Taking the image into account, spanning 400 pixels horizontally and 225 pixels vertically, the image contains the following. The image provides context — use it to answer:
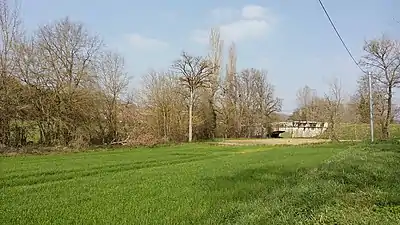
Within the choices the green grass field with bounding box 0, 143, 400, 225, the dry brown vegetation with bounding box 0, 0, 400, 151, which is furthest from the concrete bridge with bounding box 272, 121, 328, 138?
the green grass field with bounding box 0, 143, 400, 225

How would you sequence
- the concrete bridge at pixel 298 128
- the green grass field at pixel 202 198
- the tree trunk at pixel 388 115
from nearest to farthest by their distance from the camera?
the green grass field at pixel 202 198
the tree trunk at pixel 388 115
the concrete bridge at pixel 298 128

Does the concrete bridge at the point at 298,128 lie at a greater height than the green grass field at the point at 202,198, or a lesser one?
greater

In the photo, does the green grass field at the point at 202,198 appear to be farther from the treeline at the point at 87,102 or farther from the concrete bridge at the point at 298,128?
the concrete bridge at the point at 298,128

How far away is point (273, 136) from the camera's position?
66.8 meters

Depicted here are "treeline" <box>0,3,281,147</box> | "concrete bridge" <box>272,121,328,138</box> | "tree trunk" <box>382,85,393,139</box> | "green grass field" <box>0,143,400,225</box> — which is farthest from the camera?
"concrete bridge" <box>272,121,328,138</box>

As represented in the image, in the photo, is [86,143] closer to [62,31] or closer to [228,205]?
[62,31]

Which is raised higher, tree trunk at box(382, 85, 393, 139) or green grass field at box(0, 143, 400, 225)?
tree trunk at box(382, 85, 393, 139)

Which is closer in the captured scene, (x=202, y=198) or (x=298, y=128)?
(x=202, y=198)

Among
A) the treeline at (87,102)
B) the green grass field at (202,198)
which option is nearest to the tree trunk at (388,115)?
the treeline at (87,102)

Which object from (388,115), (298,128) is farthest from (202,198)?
(298,128)

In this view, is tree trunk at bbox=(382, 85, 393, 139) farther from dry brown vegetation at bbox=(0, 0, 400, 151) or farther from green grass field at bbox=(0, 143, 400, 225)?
green grass field at bbox=(0, 143, 400, 225)

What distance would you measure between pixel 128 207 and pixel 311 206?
3.73 m

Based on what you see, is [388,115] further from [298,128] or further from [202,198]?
[202,198]

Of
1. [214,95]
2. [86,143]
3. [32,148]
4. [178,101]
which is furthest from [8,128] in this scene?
[214,95]
